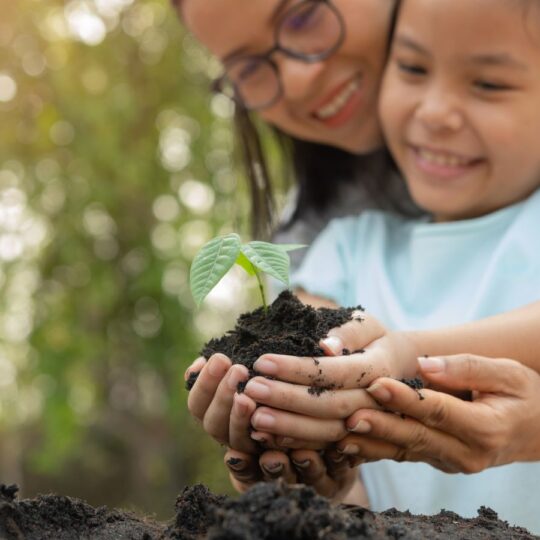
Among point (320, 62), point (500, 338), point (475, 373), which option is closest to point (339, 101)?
point (320, 62)

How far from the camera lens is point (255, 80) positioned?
2266 mm

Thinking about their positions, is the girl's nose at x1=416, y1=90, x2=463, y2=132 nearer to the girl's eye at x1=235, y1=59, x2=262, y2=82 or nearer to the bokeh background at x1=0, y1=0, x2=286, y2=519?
the girl's eye at x1=235, y1=59, x2=262, y2=82

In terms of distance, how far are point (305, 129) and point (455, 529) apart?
1.41 metres

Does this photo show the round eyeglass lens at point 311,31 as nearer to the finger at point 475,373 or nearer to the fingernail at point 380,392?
the finger at point 475,373

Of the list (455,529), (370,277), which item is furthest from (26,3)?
(455,529)

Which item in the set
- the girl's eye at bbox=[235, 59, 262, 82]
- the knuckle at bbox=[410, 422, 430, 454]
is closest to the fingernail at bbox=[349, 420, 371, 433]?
the knuckle at bbox=[410, 422, 430, 454]

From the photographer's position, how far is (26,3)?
450 cm

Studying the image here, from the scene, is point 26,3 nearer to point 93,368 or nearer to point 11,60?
point 11,60

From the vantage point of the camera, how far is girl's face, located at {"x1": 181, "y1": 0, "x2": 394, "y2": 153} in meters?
2.08

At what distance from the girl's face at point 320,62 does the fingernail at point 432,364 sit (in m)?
1.00

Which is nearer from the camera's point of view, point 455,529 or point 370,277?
point 455,529

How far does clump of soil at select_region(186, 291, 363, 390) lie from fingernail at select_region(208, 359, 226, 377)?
0.03m

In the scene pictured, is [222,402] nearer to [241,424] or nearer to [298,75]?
[241,424]

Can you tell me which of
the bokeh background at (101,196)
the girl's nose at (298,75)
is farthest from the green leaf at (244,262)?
the bokeh background at (101,196)
